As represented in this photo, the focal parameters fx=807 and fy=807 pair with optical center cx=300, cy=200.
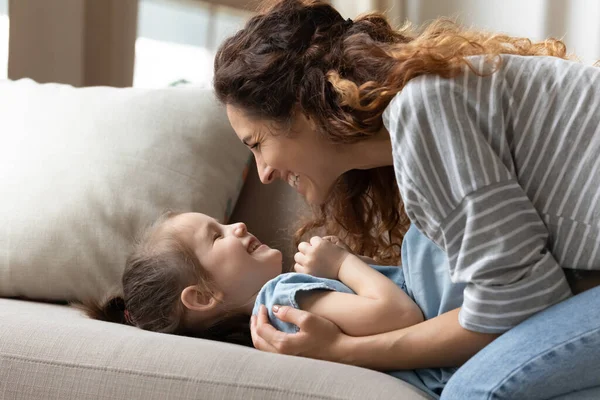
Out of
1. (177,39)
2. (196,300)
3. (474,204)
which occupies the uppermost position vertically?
(474,204)

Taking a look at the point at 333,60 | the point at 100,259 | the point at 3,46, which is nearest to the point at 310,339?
the point at 333,60

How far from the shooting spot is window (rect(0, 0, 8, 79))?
270cm

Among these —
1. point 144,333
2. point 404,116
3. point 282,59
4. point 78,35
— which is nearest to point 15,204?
point 144,333

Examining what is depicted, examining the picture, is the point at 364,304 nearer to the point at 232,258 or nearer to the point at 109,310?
the point at 232,258

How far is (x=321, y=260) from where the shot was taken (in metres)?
1.39

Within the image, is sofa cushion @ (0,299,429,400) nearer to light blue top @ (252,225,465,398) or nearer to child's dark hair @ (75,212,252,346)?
light blue top @ (252,225,465,398)

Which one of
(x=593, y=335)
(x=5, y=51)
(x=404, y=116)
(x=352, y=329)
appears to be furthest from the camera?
(x=5, y=51)

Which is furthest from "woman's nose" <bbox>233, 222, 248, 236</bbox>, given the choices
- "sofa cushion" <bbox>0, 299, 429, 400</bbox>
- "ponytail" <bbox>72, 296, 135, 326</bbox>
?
"sofa cushion" <bbox>0, 299, 429, 400</bbox>

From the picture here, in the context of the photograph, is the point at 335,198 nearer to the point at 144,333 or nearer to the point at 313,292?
the point at 313,292

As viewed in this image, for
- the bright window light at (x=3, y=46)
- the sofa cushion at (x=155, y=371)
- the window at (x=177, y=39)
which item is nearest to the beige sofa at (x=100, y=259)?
the sofa cushion at (x=155, y=371)

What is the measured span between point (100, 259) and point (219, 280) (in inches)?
13.3

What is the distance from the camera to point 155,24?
3.16 metres

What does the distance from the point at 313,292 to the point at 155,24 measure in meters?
2.11

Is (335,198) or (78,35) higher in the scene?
(335,198)
